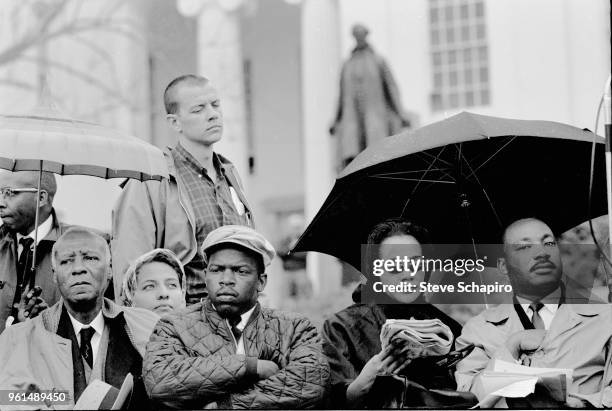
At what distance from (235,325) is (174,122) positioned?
1067 mm

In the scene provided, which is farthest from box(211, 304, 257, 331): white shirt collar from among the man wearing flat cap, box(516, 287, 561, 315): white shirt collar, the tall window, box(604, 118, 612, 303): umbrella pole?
box(604, 118, 612, 303): umbrella pole

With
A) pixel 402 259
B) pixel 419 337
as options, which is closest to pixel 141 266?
pixel 402 259

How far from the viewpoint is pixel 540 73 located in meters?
5.75

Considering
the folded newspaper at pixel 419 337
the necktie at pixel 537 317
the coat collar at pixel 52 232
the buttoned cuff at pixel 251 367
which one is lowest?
the buttoned cuff at pixel 251 367

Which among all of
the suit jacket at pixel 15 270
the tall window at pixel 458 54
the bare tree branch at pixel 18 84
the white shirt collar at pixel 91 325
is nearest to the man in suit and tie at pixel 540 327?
the tall window at pixel 458 54

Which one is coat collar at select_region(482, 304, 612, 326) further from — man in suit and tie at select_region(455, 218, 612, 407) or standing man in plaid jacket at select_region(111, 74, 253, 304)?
standing man in plaid jacket at select_region(111, 74, 253, 304)

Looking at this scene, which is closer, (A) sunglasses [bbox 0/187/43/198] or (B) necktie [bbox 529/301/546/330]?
(B) necktie [bbox 529/301/546/330]

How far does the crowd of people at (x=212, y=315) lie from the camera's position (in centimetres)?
537

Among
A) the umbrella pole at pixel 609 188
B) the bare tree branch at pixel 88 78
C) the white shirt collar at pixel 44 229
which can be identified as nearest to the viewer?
the umbrella pole at pixel 609 188

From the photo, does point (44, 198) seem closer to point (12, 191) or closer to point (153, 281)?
point (12, 191)

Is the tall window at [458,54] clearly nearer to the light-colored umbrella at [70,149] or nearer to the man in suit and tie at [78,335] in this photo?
the light-colored umbrella at [70,149]

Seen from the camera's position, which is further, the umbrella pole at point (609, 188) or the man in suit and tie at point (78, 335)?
the man in suit and tie at point (78, 335)

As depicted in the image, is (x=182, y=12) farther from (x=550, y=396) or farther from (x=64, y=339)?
(x=550, y=396)

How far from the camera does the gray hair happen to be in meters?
5.72
